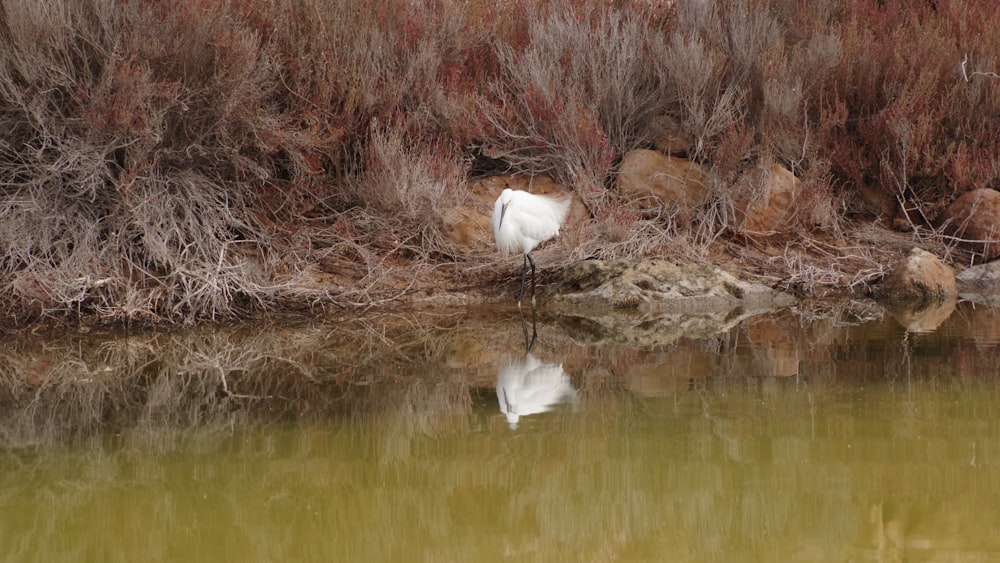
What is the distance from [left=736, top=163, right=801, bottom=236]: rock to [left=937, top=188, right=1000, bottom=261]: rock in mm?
1293

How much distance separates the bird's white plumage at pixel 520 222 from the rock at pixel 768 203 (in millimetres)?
1936

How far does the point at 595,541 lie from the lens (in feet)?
10.4

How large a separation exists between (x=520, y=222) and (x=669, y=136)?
2476mm

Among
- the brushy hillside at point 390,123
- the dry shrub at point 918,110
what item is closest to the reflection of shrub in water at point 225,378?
the brushy hillside at point 390,123

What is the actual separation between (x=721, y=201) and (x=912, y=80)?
2.08 meters

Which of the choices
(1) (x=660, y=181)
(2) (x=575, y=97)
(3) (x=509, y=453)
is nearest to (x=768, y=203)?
(1) (x=660, y=181)

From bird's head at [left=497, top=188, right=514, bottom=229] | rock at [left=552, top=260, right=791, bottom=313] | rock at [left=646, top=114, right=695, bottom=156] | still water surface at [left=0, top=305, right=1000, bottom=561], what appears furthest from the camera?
rock at [left=646, top=114, right=695, bottom=156]

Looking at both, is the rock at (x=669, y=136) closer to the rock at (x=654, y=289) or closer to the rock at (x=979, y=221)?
the rock at (x=654, y=289)

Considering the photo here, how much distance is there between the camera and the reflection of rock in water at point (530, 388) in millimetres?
4531

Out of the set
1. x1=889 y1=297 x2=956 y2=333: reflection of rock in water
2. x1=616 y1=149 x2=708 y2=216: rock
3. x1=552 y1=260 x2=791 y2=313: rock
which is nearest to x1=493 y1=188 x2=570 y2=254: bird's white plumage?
x1=552 y1=260 x2=791 y2=313: rock

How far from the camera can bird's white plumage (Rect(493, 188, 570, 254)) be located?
738 centimetres

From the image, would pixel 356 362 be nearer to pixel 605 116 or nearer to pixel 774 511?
pixel 774 511

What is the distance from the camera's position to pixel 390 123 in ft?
27.3

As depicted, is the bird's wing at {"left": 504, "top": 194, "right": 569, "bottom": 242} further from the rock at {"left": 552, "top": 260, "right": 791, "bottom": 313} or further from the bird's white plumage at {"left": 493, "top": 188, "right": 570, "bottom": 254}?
the rock at {"left": 552, "top": 260, "right": 791, "bottom": 313}
